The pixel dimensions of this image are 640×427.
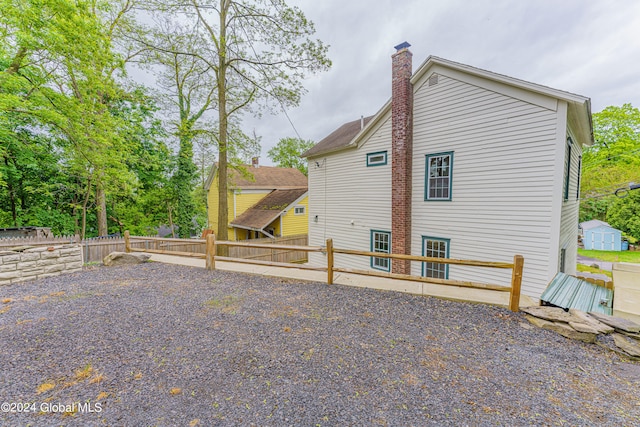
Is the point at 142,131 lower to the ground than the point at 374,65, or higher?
lower

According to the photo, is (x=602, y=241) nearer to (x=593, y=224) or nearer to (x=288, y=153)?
(x=593, y=224)

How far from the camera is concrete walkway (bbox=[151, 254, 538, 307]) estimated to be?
16.0 ft

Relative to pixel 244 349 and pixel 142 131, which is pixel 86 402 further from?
pixel 142 131

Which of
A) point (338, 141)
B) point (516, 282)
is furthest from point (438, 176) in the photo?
point (338, 141)

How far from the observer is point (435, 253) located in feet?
25.0

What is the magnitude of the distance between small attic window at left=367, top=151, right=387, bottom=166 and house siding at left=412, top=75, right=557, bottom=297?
3.82 feet

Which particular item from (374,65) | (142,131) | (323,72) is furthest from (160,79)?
(374,65)

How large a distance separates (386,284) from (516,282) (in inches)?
95.7

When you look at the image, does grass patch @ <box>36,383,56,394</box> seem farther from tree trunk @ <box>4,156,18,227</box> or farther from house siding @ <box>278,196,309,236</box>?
tree trunk @ <box>4,156,18,227</box>

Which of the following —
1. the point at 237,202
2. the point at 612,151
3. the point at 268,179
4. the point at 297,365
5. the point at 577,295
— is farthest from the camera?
the point at 612,151

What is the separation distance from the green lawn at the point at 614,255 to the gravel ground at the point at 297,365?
25000 millimetres

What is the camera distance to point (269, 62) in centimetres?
1030

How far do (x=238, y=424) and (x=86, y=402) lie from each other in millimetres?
1560

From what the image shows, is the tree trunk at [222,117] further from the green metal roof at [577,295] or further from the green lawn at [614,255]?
the green lawn at [614,255]
